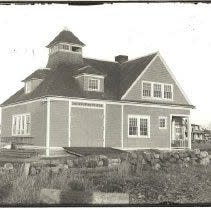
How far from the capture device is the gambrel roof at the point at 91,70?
51.1 feet

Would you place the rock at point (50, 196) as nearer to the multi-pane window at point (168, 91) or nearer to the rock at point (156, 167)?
the rock at point (156, 167)

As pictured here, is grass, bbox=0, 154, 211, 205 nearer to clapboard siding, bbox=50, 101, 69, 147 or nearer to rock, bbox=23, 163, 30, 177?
rock, bbox=23, 163, 30, 177

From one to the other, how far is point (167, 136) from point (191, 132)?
153cm

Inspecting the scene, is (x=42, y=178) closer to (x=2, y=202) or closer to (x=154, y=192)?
(x=2, y=202)

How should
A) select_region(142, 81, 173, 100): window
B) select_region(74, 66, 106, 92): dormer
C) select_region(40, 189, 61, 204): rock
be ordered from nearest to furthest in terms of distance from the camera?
select_region(40, 189, 61, 204): rock → select_region(74, 66, 106, 92): dormer → select_region(142, 81, 173, 100): window

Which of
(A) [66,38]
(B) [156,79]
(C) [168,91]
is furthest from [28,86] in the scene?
(C) [168,91]

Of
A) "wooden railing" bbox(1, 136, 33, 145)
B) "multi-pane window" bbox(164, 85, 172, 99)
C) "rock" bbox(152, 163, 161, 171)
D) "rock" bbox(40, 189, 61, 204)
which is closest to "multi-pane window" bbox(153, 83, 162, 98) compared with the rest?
"multi-pane window" bbox(164, 85, 172, 99)

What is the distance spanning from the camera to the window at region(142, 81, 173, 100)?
17.3 meters

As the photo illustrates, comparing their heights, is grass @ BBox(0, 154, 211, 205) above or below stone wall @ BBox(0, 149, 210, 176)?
below

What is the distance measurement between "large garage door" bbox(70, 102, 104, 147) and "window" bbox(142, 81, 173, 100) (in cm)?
253

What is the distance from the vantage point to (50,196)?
12023 millimetres

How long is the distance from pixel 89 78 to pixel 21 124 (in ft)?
9.97

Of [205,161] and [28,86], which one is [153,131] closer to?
[205,161]

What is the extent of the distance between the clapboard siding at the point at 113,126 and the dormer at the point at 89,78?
0.83 m
